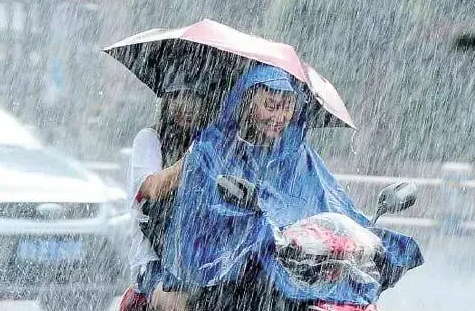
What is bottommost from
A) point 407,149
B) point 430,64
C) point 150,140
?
point 407,149

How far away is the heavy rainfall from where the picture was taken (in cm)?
345

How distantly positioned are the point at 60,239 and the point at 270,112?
433 cm

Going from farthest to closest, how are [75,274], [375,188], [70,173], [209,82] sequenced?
[375,188] < [70,173] < [75,274] < [209,82]

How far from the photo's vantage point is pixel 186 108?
4223mm

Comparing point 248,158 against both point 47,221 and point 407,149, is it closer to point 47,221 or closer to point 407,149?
point 47,221

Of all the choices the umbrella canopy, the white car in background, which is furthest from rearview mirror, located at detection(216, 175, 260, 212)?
the white car in background

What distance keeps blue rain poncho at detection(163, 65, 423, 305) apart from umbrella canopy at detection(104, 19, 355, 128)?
0.31 ft

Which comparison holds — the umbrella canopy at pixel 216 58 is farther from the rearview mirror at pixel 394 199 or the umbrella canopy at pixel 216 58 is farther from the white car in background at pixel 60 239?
the white car in background at pixel 60 239

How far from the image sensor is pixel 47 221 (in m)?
7.88

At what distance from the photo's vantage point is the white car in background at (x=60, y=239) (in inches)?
302

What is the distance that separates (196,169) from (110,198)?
4.71 m

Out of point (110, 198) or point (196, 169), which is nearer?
point (196, 169)

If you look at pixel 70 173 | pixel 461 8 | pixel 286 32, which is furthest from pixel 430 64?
pixel 70 173

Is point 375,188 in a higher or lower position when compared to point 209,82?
lower
